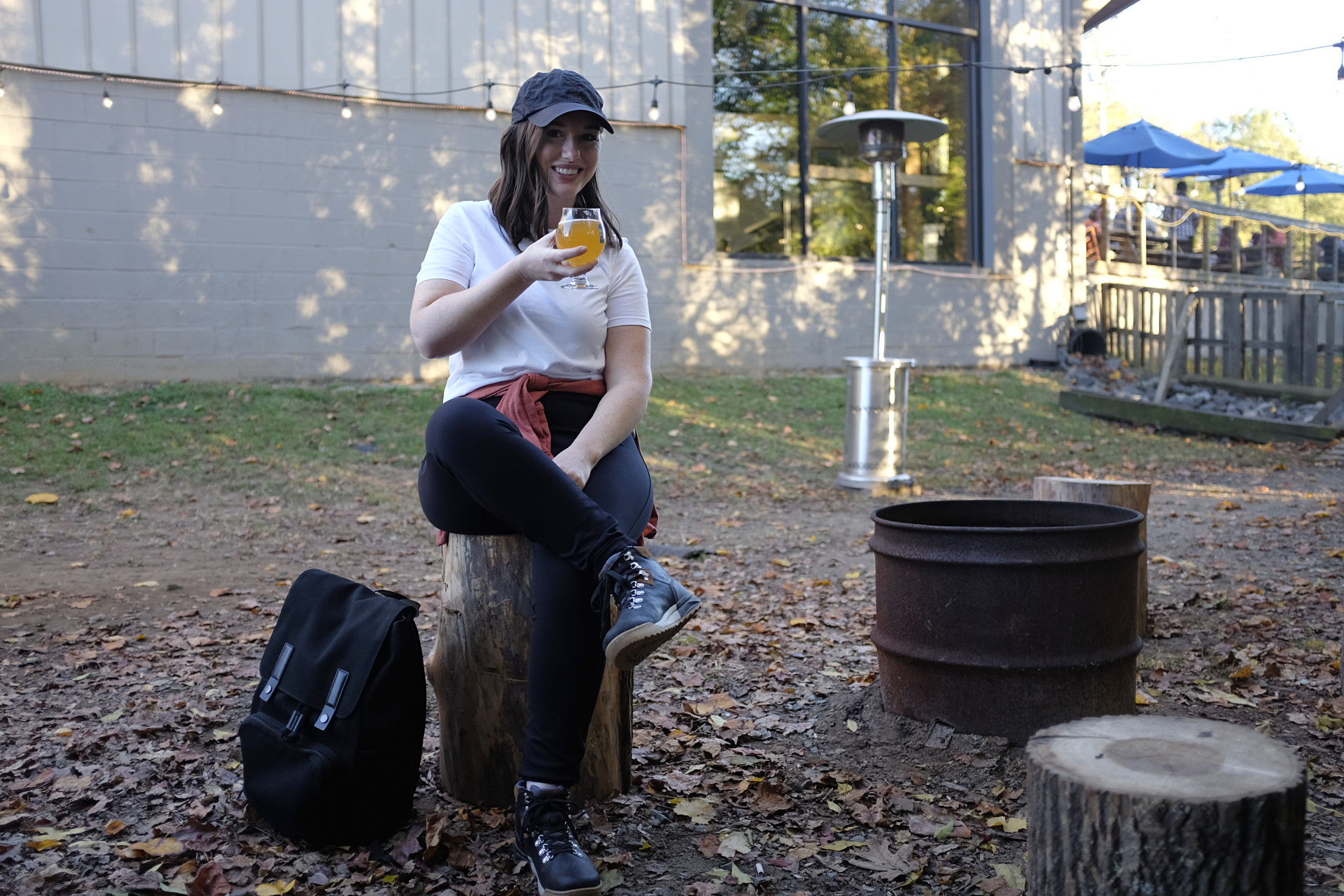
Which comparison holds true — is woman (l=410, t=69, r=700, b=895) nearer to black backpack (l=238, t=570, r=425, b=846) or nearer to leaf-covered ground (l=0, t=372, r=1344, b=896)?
black backpack (l=238, t=570, r=425, b=846)

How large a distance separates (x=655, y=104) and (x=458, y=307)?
343 inches

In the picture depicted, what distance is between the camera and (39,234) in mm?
8500

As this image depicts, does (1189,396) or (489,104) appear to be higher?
(489,104)

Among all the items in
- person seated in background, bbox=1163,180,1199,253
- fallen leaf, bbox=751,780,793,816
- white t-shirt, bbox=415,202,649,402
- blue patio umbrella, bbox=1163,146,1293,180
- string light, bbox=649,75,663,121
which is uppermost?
blue patio umbrella, bbox=1163,146,1293,180

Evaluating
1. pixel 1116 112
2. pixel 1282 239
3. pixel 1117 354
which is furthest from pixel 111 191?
pixel 1116 112

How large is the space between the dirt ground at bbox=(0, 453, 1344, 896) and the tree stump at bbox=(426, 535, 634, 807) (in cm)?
9

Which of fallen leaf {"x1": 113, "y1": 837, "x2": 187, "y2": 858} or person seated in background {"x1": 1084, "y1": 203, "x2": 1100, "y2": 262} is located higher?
person seated in background {"x1": 1084, "y1": 203, "x2": 1100, "y2": 262}

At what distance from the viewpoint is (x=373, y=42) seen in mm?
9586

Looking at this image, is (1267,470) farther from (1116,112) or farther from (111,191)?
(1116,112)

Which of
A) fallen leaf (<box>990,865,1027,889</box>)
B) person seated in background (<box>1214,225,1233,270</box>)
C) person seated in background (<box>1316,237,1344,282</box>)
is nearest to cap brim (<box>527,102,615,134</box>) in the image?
fallen leaf (<box>990,865,1027,889</box>)

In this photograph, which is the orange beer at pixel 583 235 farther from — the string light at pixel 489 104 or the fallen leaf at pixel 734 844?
the string light at pixel 489 104

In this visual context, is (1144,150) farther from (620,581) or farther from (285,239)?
(620,581)

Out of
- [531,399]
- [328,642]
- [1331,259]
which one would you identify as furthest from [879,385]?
[1331,259]

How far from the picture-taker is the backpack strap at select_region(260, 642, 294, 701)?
2.48 meters
